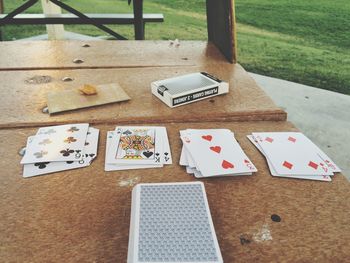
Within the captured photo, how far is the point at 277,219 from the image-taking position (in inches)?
34.4

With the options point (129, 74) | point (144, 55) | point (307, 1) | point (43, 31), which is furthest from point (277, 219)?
point (307, 1)

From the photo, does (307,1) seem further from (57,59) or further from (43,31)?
(57,59)

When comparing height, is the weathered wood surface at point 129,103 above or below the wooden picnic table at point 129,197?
above

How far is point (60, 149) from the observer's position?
1.12 meters

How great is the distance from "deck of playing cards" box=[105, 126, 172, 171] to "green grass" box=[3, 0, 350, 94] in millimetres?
3699

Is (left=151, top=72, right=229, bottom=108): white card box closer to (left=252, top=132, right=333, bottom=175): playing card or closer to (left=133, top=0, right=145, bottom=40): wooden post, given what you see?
(left=252, top=132, right=333, bottom=175): playing card

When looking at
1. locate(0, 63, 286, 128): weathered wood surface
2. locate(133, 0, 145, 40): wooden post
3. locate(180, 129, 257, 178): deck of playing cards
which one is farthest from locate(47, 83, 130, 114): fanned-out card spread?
locate(133, 0, 145, 40): wooden post

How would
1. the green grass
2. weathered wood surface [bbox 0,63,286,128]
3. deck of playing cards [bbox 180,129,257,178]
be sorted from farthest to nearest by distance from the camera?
the green grass → weathered wood surface [bbox 0,63,286,128] → deck of playing cards [bbox 180,129,257,178]

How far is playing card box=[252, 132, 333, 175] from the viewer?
3.47ft

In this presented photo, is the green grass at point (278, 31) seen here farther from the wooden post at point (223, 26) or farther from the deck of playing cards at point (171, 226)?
the deck of playing cards at point (171, 226)

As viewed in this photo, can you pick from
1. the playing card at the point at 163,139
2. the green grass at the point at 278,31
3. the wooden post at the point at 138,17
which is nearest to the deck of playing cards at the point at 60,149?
the playing card at the point at 163,139

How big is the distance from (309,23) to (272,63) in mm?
3088

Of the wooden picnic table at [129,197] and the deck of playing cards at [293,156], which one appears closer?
the wooden picnic table at [129,197]

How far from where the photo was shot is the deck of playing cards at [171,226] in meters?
0.71
